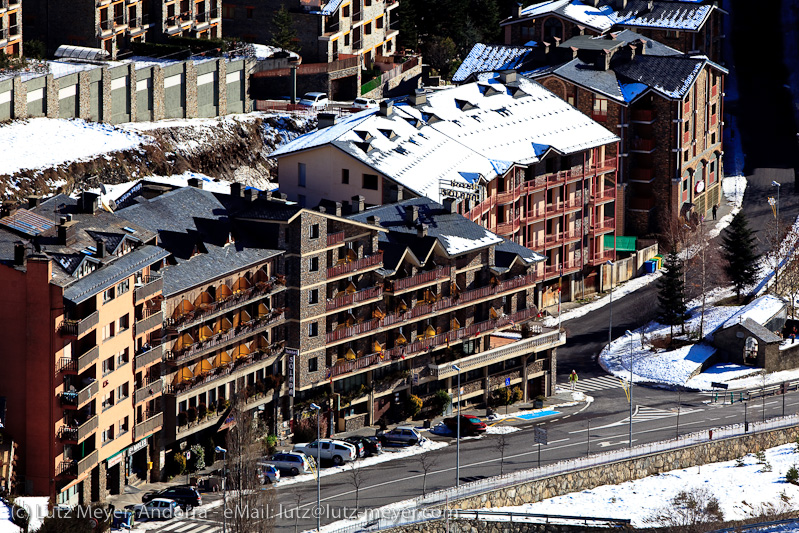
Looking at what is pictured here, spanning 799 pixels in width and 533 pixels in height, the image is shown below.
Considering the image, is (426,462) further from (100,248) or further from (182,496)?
(100,248)

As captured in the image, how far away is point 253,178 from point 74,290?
62034 millimetres

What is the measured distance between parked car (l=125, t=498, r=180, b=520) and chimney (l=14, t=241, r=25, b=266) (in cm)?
1818

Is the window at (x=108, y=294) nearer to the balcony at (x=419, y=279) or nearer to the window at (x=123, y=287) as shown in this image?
the window at (x=123, y=287)

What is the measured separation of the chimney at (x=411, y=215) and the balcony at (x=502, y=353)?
12.0 metres

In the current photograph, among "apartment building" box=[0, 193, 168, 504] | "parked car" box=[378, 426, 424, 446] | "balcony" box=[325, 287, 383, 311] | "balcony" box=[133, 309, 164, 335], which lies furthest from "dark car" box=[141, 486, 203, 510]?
"balcony" box=[325, 287, 383, 311]

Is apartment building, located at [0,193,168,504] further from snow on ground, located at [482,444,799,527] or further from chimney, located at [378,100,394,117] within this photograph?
chimney, located at [378,100,394,117]

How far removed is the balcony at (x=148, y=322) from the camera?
143 m

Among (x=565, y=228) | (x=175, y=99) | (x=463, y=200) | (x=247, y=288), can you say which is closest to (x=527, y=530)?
(x=247, y=288)

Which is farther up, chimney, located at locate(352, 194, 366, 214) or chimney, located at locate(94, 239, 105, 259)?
chimney, located at locate(94, 239, 105, 259)

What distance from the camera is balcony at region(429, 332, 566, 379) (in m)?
→ 166

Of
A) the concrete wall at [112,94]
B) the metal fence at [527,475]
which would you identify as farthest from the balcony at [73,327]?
the concrete wall at [112,94]

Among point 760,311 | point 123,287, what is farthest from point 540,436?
point 760,311

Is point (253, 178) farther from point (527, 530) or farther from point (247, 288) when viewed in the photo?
point (527, 530)

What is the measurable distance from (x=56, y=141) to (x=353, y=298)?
35.9 m
